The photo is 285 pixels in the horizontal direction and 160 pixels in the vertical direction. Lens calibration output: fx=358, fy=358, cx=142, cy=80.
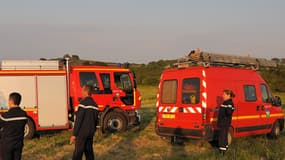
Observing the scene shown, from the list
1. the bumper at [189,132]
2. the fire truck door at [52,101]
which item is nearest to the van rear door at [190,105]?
the bumper at [189,132]

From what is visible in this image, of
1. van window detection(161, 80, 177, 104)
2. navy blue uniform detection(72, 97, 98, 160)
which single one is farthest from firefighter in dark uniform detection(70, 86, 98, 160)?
van window detection(161, 80, 177, 104)

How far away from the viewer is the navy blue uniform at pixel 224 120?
8664mm

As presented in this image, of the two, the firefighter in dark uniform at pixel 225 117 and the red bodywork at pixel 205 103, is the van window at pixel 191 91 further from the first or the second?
the firefighter in dark uniform at pixel 225 117

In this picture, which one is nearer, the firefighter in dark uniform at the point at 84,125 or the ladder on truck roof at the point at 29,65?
the firefighter in dark uniform at the point at 84,125

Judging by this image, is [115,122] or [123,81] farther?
[123,81]

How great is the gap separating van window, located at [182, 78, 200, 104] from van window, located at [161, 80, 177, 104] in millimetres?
368

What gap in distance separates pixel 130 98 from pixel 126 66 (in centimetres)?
132

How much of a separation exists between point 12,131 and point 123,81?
7.75 m

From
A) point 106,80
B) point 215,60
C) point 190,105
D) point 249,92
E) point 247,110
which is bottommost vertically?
point 247,110

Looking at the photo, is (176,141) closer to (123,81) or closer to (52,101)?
(123,81)

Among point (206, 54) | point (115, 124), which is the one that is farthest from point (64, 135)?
point (206, 54)

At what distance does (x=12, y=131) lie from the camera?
5699 millimetres

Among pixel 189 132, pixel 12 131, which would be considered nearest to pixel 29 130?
pixel 189 132

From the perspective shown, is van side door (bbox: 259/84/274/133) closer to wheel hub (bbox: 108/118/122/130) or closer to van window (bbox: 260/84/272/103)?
van window (bbox: 260/84/272/103)
